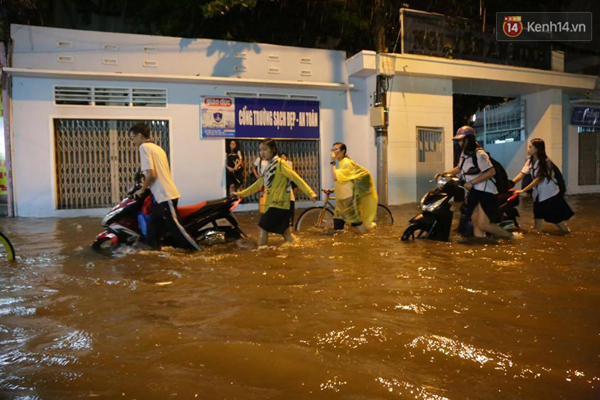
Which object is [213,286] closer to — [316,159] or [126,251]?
[126,251]

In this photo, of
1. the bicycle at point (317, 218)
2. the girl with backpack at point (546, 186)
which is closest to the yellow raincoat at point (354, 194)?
the bicycle at point (317, 218)

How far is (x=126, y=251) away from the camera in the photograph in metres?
5.84

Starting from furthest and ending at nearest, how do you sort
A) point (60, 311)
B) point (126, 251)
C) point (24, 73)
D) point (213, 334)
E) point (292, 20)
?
point (292, 20) → point (24, 73) → point (126, 251) → point (60, 311) → point (213, 334)

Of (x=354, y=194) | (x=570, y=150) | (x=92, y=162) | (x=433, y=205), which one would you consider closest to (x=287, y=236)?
(x=354, y=194)

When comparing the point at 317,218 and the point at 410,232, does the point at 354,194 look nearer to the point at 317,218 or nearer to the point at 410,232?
the point at 317,218

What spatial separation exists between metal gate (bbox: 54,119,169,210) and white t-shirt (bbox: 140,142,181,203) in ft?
20.1

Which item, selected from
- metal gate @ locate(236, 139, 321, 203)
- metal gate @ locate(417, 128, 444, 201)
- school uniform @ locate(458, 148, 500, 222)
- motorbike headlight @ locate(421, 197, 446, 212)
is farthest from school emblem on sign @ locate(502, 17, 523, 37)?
motorbike headlight @ locate(421, 197, 446, 212)

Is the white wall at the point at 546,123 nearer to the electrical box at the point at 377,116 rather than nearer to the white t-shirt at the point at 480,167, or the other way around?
the electrical box at the point at 377,116

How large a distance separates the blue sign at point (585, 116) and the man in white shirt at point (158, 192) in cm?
1553

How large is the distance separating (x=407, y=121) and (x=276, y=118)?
141 inches

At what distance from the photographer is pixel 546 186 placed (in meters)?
6.89

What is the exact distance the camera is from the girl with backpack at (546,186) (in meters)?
6.86

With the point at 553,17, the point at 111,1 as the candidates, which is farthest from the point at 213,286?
the point at 553,17

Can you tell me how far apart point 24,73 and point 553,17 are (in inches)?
604
